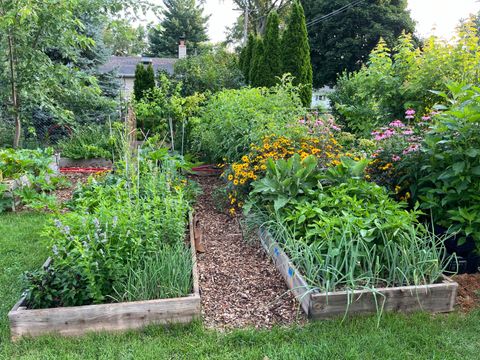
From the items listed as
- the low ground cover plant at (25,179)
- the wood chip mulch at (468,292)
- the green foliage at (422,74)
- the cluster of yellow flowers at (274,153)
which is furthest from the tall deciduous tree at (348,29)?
the wood chip mulch at (468,292)

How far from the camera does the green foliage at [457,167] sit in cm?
301

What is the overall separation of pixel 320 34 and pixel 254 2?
5251 mm

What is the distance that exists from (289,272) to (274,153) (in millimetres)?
1631

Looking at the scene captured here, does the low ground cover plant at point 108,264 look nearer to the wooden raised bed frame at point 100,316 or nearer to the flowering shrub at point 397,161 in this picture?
the wooden raised bed frame at point 100,316

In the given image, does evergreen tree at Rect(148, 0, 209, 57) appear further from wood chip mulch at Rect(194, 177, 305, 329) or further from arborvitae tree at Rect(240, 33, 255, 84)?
wood chip mulch at Rect(194, 177, 305, 329)

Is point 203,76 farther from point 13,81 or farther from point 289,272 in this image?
point 289,272

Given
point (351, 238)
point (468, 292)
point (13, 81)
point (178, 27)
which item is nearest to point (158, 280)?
point (351, 238)

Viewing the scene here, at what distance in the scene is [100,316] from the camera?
236 cm

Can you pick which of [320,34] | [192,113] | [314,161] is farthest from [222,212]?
[320,34]

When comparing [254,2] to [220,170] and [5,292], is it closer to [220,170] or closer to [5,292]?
[220,170]

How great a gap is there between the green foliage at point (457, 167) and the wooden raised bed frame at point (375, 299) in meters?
0.64

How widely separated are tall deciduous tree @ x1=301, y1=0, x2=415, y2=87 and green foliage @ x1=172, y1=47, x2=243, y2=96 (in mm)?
15538

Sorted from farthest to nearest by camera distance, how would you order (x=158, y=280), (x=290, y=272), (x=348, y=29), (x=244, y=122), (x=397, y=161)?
(x=348, y=29) < (x=244, y=122) < (x=397, y=161) < (x=290, y=272) < (x=158, y=280)

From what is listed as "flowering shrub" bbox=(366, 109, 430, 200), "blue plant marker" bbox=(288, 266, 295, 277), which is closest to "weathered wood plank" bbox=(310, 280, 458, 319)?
"blue plant marker" bbox=(288, 266, 295, 277)
